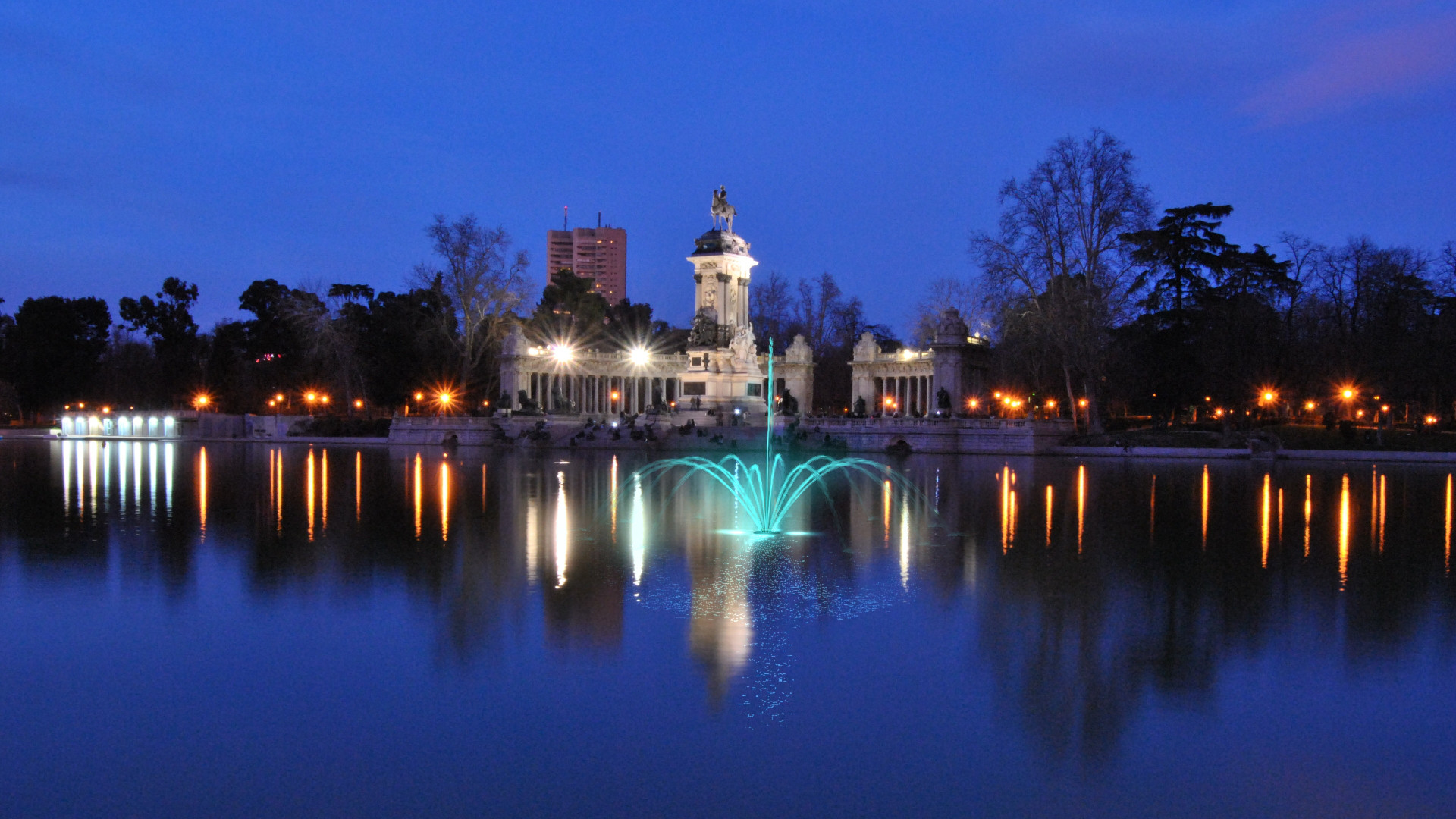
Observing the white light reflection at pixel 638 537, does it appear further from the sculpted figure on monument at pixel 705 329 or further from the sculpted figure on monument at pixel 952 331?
the sculpted figure on monument at pixel 952 331

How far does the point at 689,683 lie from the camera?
8336mm

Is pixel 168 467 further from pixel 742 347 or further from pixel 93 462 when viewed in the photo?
pixel 742 347

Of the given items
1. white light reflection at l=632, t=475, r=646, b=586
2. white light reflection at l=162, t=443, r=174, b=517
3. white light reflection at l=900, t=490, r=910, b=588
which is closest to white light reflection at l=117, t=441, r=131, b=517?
white light reflection at l=162, t=443, r=174, b=517

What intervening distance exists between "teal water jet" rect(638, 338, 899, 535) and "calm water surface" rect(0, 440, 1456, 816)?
1.95 meters

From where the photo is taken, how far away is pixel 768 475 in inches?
1179

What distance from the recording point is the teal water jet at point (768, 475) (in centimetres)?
2072

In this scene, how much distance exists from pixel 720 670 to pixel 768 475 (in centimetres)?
2123

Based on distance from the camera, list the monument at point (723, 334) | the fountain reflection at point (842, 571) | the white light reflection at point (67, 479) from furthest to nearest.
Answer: the monument at point (723, 334) < the white light reflection at point (67, 479) < the fountain reflection at point (842, 571)

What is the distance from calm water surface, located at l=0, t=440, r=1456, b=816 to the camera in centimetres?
636

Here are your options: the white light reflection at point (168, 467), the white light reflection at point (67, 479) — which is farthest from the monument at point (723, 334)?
the white light reflection at point (67, 479)

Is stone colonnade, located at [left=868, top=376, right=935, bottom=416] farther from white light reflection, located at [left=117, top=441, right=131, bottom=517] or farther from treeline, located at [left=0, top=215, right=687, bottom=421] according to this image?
white light reflection, located at [left=117, top=441, right=131, bottom=517]

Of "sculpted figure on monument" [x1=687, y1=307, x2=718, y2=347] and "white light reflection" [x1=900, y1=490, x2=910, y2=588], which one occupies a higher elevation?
"sculpted figure on monument" [x1=687, y1=307, x2=718, y2=347]

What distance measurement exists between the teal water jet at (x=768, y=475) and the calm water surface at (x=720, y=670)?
195 centimetres

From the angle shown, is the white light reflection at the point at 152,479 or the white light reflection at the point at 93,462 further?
the white light reflection at the point at 93,462
